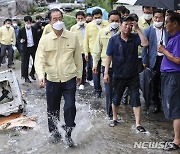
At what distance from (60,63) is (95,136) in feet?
4.42

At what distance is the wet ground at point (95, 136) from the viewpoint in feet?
18.6

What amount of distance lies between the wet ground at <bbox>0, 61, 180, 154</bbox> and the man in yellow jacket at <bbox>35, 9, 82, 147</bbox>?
34 centimetres

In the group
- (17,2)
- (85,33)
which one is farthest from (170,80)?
(17,2)

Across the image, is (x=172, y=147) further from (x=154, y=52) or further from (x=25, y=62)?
(x=25, y=62)

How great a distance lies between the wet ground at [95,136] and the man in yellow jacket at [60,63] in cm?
34

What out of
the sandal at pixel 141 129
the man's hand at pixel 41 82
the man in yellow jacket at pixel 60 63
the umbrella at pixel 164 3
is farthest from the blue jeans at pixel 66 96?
the umbrella at pixel 164 3

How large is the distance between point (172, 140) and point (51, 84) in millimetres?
1950

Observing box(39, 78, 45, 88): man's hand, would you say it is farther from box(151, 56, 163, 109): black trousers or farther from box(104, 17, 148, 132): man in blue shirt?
box(151, 56, 163, 109): black trousers

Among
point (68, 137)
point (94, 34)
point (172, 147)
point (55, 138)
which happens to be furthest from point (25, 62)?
point (172, 147)

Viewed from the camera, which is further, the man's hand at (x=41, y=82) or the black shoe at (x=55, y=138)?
the black shoe at (x=55, y=138)

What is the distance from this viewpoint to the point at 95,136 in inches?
243

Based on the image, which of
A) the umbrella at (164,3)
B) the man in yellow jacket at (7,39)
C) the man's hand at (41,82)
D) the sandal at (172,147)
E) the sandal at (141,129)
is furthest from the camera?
the man in yellow jacket at (7,39)

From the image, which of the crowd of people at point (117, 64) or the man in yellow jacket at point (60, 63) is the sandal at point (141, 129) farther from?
the man in yellow jacket at point (60, 63)

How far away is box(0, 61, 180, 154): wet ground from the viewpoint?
5660 millimetres
